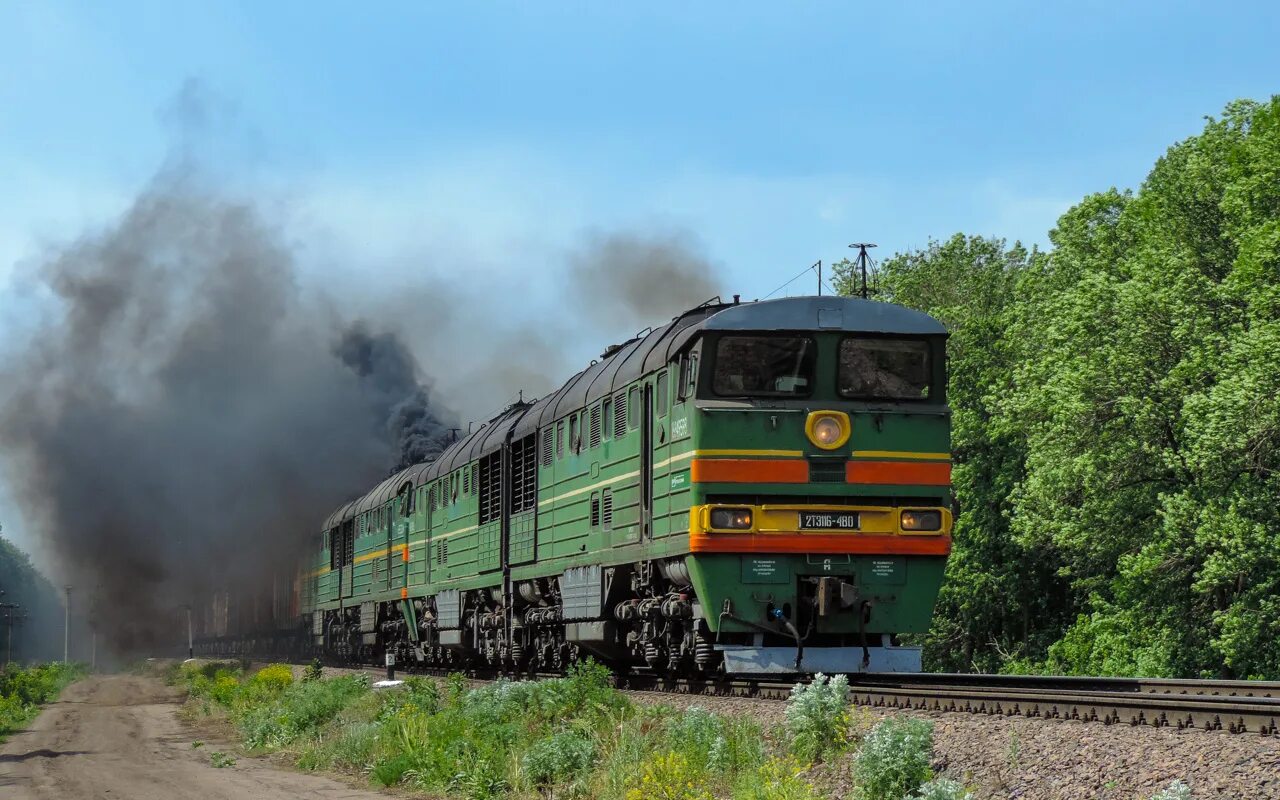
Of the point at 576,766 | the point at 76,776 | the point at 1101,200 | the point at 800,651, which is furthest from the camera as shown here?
the point at 1101,200

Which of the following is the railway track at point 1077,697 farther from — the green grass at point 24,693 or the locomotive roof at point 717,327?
the green grass at point 24,693

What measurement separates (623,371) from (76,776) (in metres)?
A: 11.2

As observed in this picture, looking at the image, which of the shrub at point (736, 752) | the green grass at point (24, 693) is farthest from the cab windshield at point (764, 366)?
the green grass at point (24, 693)

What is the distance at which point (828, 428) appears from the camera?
60.1 feet

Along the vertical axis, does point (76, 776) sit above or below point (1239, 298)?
below

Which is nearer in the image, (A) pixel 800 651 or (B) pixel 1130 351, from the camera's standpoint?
(A) pixel 800 651

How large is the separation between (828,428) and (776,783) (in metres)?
7.07

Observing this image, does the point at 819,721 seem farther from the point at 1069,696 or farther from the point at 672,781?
the point at 1069,696

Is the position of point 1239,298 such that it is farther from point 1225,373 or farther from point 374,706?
point 374,706

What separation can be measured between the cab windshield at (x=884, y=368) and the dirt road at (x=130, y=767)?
7.51m

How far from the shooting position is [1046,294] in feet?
155

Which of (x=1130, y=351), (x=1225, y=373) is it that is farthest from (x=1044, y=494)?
(x=1225, y=373)

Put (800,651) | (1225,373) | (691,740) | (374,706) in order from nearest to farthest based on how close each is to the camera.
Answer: (691,740), (800,651), (374,706), (1225,373)

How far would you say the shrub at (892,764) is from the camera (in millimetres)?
11398
